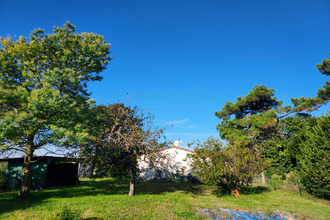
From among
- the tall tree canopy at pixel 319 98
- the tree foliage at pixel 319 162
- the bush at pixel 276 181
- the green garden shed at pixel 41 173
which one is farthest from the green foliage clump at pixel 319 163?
the green garden shed at pixel 41 173

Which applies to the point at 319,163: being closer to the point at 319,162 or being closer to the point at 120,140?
the point at 319,162

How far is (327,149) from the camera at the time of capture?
40.4 ft

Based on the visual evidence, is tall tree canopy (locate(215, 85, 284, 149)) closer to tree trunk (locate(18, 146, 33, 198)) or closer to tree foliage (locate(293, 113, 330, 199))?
tree foliage (locate(293, 113, 330, 199))

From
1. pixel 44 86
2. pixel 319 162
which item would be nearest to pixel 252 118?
pixel 319 162

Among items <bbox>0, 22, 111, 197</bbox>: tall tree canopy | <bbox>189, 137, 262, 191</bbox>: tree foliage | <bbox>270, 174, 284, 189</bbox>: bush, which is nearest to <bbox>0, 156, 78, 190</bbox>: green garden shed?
<bbox>0, 22, 111, 197</bbox>: tall tree canopy

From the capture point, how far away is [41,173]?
1642 cm

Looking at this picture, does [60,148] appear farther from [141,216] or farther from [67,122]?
[141,216]

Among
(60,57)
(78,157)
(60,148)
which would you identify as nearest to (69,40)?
(60,57)

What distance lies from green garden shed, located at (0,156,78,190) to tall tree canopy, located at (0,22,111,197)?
4.84 meters

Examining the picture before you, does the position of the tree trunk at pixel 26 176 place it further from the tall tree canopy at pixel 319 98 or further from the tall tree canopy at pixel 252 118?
the tall tree canopy at pixel 319 98

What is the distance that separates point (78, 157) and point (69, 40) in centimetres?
895

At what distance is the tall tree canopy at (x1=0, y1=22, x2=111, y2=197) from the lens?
9844 mm

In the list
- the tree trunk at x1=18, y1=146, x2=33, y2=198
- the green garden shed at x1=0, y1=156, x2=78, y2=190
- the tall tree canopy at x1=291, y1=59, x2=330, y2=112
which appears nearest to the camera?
the tree trunk at x1=18, y1=146, x2=33, y2=198

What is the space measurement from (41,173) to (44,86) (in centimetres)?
1035
